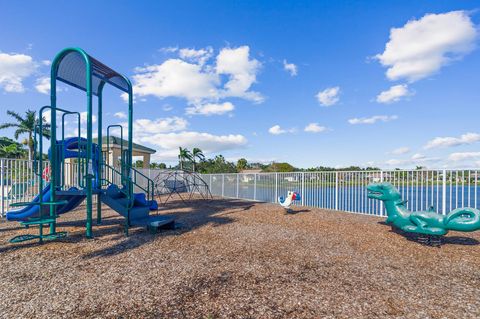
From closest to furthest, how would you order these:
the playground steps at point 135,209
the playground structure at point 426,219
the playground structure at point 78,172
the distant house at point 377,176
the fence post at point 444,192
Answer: the playground structure at point 426,219, the playground structure at point 78,172, the playground steps at point 135,209, the fence post at point 444,192, the distant house at point 377,176

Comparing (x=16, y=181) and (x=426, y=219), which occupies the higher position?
(x=16, y=181)

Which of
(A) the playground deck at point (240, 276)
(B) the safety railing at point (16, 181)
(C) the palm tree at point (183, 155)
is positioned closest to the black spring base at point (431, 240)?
(A) the playground deck at point (240, 276)

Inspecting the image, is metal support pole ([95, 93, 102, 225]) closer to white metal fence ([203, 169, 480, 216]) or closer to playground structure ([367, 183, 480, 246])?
playground structure ([367, 183, 480, 246])

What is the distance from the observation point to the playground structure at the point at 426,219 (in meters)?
5.46

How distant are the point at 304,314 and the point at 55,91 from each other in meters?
7.32

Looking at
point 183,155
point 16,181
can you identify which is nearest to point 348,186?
point 16,181

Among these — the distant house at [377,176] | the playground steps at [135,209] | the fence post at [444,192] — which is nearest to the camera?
the playground steps at [135,209]

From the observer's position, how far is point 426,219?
19.2 feet

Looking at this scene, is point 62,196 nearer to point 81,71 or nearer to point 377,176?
point 81,71

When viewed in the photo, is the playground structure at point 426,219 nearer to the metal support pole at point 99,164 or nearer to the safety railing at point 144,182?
the safety railing at point 144,182

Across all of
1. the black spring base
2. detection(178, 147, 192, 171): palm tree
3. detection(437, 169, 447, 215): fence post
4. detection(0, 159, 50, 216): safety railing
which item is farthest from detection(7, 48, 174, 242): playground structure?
detection(178, 147, 192, 171): palm tree

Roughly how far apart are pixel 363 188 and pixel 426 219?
14.3ft

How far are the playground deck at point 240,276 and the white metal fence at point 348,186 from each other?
4.90 feet

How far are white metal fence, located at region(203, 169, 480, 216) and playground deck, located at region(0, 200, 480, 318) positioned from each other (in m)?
1.45
